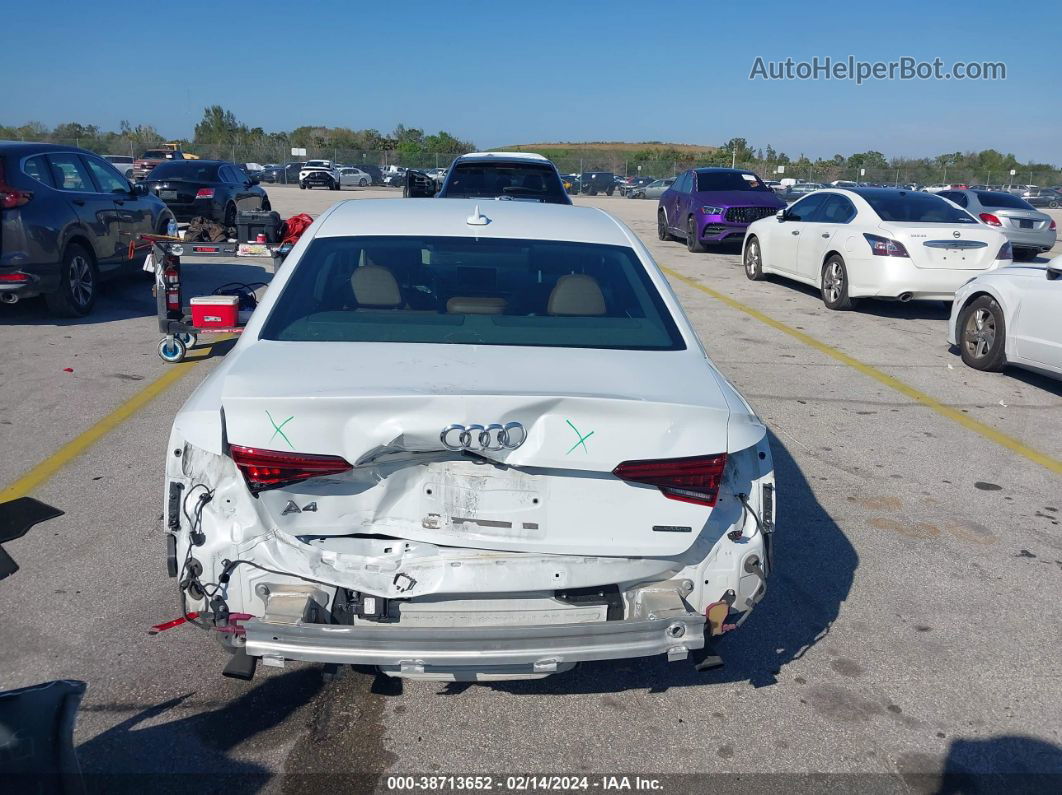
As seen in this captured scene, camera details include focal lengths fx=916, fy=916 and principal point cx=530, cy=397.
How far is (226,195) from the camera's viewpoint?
60.9ft

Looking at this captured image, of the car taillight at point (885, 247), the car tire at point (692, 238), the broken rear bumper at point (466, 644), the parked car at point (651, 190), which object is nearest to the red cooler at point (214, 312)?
the broken rear bumper at point (466, 644)

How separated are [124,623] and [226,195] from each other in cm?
1623

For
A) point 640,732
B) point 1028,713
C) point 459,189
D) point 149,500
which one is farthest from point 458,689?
point 459,189

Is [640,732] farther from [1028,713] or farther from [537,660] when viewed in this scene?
[1028,713]

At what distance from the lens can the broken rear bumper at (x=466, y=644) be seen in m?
2.62

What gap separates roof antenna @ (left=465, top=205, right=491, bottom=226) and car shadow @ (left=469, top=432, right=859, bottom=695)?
1987mm

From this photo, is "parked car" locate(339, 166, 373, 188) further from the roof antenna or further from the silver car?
the roof antenna

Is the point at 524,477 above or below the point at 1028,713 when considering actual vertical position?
above

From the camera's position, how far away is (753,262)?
48.1ft

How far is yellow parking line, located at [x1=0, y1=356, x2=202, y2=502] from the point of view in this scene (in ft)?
17.2

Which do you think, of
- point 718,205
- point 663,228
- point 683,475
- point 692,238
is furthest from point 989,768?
point 663,228

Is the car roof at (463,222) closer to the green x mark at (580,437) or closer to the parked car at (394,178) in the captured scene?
the green x mark at (580,437)

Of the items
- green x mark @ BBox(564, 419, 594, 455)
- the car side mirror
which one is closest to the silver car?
the car side mirror

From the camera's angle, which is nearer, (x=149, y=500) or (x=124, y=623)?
(x=124, y=623)
